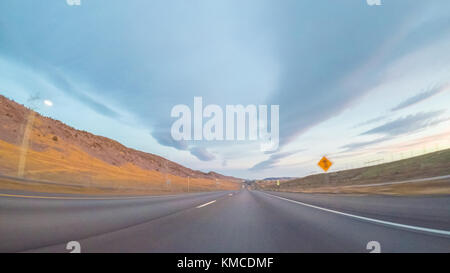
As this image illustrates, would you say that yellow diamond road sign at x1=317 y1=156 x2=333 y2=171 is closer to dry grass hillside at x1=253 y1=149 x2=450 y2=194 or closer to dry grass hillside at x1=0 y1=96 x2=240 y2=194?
dry grass hillside at x1=253 y1=149 x2=450 y2=194

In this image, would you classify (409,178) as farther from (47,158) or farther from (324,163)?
(47,158)

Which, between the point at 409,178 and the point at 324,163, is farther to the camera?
the point at 409,178

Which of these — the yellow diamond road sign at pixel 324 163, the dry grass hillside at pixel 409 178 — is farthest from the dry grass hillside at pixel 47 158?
the dry grass hillside at pixel 409 178

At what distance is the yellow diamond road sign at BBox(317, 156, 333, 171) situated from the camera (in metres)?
19.9

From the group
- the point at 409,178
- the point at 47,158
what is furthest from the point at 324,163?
the point at 47,158

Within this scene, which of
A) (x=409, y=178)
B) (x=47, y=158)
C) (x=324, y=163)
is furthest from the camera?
(x=47, y=158)

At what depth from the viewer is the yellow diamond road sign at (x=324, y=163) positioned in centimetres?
1989

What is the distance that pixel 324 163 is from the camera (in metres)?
20.1

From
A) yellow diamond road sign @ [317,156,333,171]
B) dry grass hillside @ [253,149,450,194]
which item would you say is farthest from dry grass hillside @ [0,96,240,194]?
dry grass hillside @ [253,149,450,194]

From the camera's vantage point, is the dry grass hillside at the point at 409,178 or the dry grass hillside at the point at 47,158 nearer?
the dry grass hillside at the point at 409,178

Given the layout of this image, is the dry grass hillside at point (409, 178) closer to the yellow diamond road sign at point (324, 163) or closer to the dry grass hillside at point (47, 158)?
the yellow diamond road sign at point (324, 163)
